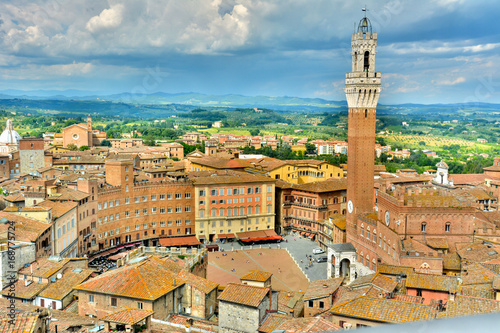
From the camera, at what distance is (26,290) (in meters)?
21.3

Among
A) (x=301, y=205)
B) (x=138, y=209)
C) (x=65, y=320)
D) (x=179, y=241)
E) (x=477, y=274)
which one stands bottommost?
(x=179, y=241)

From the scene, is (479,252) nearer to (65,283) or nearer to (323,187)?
(65,283)

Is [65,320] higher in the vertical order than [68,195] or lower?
lower

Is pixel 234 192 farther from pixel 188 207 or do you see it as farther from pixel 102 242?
pixel 102 242

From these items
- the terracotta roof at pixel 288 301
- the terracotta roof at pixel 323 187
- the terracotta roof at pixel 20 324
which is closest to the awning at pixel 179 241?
the terracotta roof at pixel 323 187

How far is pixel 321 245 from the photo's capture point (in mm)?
46688

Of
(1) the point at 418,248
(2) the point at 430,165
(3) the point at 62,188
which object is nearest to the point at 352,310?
(1) the point at 418,248

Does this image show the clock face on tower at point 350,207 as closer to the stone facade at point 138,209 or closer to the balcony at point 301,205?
the balcony at point 301,205

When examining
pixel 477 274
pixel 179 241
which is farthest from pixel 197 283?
pixel 179 241

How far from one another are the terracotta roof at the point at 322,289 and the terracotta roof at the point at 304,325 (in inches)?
235

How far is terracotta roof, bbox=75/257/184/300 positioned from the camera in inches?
734

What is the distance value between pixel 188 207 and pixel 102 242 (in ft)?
30.8

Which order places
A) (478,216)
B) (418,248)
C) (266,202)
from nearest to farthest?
(418,248)
(478,216)
(266,202)

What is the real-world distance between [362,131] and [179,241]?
19485 mm
